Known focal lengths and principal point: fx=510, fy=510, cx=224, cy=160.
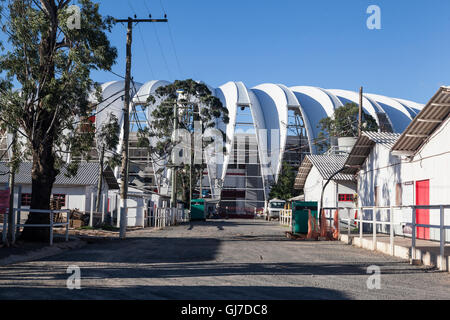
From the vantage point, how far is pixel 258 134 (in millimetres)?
79125

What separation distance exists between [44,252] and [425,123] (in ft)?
46.2

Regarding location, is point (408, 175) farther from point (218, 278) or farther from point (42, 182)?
point (218, 278)

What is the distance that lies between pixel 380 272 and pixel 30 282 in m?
6.65

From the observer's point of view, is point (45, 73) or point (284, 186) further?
point (284, 186)

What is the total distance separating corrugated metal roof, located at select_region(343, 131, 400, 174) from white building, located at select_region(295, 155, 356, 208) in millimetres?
5296

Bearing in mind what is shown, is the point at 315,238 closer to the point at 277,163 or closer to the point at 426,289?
the point at 426,289

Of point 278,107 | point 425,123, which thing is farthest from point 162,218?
point 278,107

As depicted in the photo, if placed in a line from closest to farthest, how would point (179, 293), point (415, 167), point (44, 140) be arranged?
point (179, 293) < point (44, 140) < point (415, 167)

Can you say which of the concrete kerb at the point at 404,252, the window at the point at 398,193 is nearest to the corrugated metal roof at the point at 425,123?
the window at the point at 398,193

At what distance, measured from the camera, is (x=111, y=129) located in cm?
3512

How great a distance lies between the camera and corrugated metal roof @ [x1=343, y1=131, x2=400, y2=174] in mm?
26047

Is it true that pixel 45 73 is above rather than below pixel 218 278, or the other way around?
above

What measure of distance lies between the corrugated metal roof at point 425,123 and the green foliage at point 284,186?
167 ft
